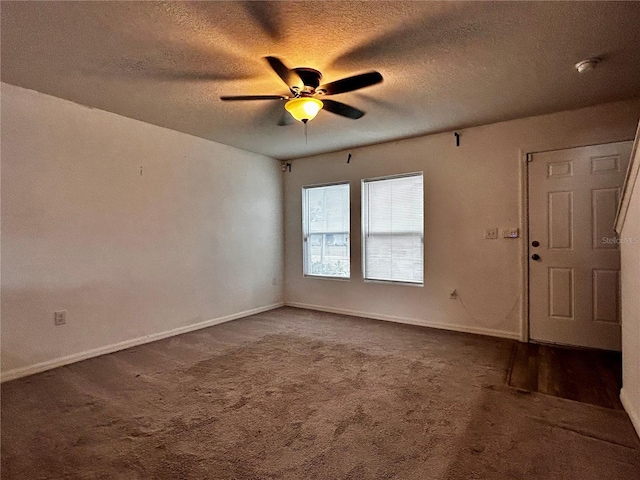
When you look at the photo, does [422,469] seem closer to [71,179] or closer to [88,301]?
[88,301]

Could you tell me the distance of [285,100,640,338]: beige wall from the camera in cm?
348

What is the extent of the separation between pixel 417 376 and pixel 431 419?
2.08 feet

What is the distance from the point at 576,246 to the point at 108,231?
4865 millimetres

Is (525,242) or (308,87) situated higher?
(308,87)

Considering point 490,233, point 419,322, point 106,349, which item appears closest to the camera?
point 106,349

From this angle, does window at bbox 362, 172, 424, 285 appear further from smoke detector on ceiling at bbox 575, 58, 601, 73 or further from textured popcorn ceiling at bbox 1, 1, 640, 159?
smoke detector on ceiling at bbox 575, 58, 601, 73

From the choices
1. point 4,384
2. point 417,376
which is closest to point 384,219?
point 417,376

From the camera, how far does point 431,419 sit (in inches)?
82.7

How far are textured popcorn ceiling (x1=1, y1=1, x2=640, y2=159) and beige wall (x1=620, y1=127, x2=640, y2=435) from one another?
0.97 metres

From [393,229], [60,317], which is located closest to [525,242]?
[393,229]

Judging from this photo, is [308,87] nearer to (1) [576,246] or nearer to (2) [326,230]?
(2) [326,230]

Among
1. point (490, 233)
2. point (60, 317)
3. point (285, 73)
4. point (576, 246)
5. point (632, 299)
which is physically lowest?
point (60, 317)

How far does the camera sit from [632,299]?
209 centimetres

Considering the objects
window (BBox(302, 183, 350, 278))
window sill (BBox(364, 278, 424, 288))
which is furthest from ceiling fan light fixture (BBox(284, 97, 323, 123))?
window sill (BBox(364, 278, 424, 288))
